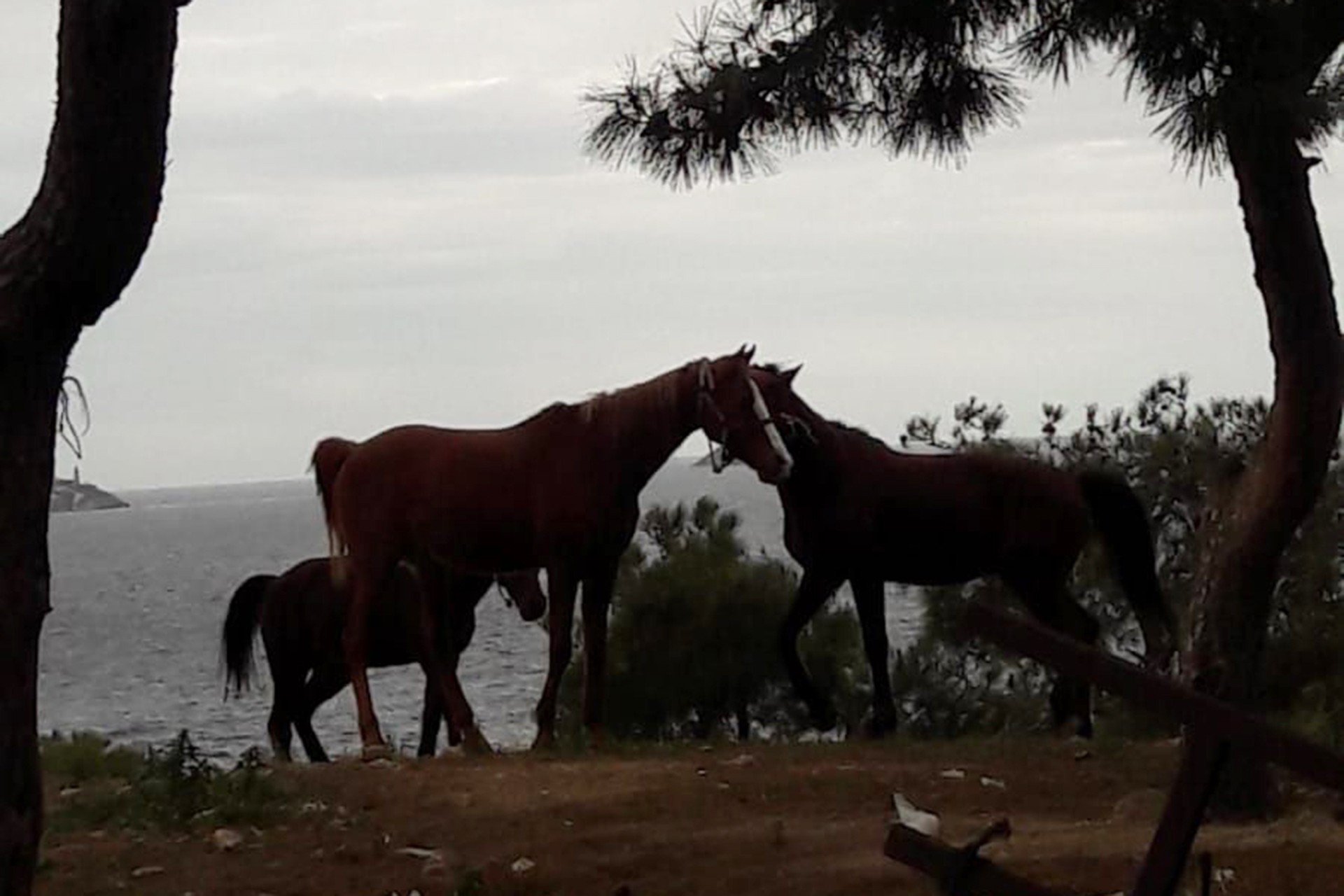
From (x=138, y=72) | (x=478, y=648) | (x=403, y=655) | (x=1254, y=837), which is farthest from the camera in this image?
(x=478, y=648)

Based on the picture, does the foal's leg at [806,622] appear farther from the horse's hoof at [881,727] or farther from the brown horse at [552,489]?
the brown horse at [552,489]

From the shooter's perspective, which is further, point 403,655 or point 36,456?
point 403,655

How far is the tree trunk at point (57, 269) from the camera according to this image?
19.1 feet

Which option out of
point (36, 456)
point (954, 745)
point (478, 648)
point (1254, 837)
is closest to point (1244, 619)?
point (1254, 837)

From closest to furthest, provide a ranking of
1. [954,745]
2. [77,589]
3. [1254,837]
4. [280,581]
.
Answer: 1. [1254,837]
2. [954,745]
3. [280,581]
4. [77,589]

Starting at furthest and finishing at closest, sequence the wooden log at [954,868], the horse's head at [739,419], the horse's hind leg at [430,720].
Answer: the horse's hind leg at [430,720]
the horse's head at [739,419]
the wooden log at [954,868]

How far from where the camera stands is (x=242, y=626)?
46.9 ft

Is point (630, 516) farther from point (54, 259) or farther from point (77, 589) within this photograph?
point (77, 589)

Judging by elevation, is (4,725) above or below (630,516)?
below

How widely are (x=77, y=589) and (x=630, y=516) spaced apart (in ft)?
280

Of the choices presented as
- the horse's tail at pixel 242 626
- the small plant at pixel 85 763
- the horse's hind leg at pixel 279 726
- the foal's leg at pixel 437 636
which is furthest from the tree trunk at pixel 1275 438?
the horse's tail at pixel 242 626

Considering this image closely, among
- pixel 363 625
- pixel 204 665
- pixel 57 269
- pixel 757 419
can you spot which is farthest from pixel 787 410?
pixel 204 665

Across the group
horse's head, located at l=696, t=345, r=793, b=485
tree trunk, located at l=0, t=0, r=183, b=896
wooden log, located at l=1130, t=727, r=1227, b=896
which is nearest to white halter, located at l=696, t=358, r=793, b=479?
horse's head, located at l=696, t=345, r=793, b=485

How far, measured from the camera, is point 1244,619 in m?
8.21
